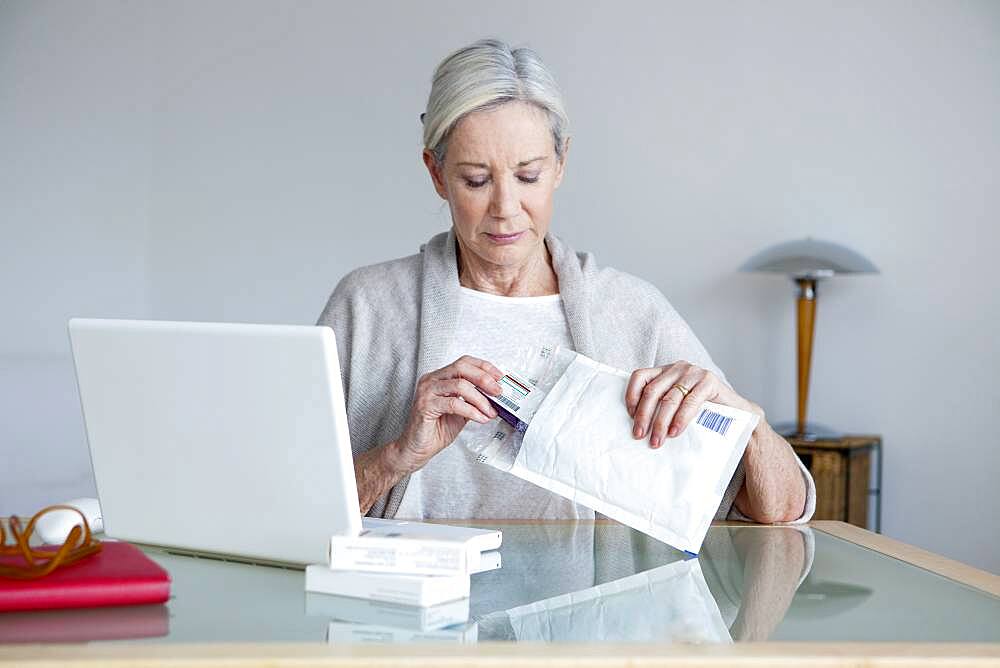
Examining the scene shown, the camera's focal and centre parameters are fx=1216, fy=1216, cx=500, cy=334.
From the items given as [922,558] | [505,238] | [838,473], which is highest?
[505,238]

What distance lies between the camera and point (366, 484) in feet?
5.98

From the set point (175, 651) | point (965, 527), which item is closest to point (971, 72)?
point (965, 527)

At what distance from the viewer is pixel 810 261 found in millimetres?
3740

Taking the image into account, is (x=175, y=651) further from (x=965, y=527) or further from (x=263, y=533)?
(x=965, y=527)

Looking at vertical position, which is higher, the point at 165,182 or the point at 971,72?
the point at 971,72

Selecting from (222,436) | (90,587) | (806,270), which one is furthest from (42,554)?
(806,270)

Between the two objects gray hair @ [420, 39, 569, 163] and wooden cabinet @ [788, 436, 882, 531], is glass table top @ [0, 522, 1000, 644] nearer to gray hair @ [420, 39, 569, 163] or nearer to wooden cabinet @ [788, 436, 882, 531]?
gray hair @ [420, 39, 569, 163]

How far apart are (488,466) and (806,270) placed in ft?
6.60

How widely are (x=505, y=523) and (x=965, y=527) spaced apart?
2.78 metres

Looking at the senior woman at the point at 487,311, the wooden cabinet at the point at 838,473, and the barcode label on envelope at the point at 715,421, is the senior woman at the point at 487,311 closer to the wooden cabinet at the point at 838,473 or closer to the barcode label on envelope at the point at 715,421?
the barcode label on envelope at the point at 715,421

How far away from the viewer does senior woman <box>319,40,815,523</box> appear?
1.80 metres

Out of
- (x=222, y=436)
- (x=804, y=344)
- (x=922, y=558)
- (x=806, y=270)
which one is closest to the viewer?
(x=222, y=436)

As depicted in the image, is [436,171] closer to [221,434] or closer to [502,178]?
[502,178]

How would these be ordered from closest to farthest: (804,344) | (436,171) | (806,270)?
(436,171) → (806,270) → (804,344)
